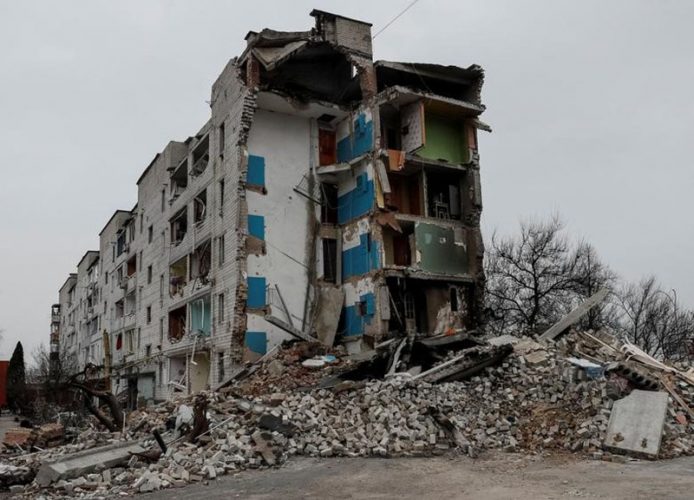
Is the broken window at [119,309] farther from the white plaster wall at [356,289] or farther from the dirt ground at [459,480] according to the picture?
the dirt ground at [459,480]

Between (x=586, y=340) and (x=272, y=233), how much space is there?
43.6 ft

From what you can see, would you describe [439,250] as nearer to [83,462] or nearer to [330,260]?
[330,260]

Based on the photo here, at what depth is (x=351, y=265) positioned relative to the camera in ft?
87.5

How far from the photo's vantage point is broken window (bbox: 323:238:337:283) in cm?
2755

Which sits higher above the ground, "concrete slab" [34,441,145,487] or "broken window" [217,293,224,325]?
"broken window" [217,293,224,325]

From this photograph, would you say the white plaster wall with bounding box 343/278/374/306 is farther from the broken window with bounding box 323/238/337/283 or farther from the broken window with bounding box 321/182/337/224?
the broken window with bounding box 321/182/337/224

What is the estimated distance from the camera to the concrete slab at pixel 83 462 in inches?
496

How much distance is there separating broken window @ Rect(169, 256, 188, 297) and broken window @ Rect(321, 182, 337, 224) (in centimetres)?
909

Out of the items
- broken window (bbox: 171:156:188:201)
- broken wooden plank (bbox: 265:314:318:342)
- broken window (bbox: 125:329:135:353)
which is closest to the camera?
broken wooden plank (bbox: 265:314:318:342)

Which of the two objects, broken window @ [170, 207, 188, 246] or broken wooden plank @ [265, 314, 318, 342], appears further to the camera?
broken window @ [170, 207, 188, 246]

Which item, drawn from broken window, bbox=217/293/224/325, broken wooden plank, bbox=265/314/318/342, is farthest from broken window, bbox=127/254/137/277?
broken wooden plank, bbox=265/314/318/342

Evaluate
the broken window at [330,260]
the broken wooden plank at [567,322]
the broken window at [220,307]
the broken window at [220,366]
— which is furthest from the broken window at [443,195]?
the broken window at [220,366]

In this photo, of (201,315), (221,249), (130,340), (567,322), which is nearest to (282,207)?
(221,249)

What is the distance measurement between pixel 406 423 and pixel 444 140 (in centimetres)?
1625
